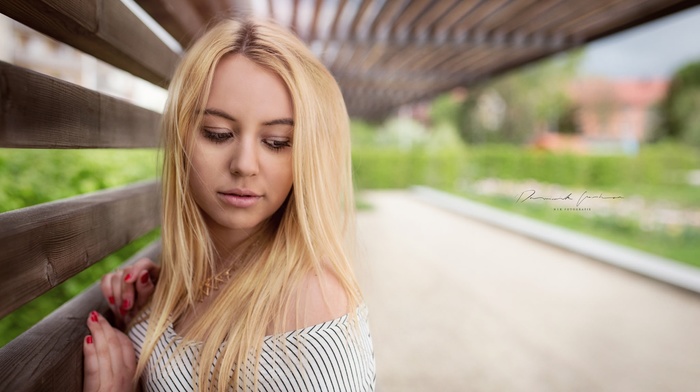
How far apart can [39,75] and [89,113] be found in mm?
286

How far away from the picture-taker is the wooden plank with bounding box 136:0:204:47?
2041 mm

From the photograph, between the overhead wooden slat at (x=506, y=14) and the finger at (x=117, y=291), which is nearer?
the finger at (x=117, y=291)

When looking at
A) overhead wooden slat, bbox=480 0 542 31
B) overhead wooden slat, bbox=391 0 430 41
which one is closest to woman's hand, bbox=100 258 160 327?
overhead wooden slat, bbox=391 0 430 41

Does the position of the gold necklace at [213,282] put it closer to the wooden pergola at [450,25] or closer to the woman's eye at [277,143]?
the woman's eye at [277,143]

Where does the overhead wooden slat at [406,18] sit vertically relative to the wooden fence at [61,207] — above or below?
above

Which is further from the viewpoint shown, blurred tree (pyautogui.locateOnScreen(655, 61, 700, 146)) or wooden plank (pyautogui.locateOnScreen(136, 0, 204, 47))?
blurred tree (pyautogui.locateOnScreen(655, 61, 700, 146))

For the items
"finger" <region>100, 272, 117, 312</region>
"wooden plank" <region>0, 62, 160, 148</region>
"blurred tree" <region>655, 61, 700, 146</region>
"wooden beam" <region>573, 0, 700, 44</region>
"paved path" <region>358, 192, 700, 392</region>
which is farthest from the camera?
"blurred tree" <region>655, 61, 700, 146</region>

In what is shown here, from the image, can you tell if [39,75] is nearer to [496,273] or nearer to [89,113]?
[89,113]

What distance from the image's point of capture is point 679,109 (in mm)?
17766

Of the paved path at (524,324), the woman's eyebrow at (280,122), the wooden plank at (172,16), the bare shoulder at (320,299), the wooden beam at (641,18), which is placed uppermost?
the wooden beam at (641,18)

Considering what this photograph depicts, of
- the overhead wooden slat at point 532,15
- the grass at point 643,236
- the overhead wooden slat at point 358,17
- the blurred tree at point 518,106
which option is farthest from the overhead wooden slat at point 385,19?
the blurred tree at point 518,106

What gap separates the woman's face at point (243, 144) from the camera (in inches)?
44.8

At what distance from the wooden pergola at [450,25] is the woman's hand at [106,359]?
6.20ft

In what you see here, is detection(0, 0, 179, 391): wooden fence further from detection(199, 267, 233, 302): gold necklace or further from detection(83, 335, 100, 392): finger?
detection(199, 267, 233, 302): gold necklace
